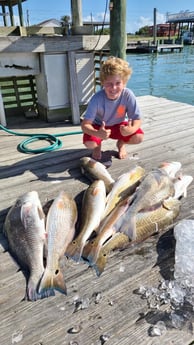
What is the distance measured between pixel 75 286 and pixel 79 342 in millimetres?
370

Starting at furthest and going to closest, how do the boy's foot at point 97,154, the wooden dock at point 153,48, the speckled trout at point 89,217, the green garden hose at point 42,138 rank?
1. the wooden dock at point 153,48
2. the green garden hose at point 42,138
3. the boy's foot at point 97,154
4. the speckled trout at point 89,217

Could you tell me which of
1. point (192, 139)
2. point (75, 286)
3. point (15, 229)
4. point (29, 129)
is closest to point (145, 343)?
point (75, 286)

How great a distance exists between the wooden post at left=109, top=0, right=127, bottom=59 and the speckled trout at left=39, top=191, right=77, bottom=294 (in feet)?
11.1

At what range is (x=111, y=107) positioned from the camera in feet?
10.8

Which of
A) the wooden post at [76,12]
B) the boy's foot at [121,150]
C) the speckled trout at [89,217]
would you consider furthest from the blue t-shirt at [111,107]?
the wooden post at [76,12]

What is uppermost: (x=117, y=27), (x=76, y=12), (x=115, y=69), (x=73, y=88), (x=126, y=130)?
(x=76, y=12)

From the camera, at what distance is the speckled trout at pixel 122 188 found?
7.90 feet

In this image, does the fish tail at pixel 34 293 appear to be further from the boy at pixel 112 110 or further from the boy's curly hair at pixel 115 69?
the boy's curly hair at pixel 115 69

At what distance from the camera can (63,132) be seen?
→ 473cm

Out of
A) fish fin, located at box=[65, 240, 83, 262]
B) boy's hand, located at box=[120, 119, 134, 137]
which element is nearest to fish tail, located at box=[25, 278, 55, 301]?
fish fin, located at box=[65, 240, 83, 262]

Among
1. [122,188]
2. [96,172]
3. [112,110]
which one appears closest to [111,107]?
[112,110]

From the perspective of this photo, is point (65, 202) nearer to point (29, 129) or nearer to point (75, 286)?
point (75, 286)

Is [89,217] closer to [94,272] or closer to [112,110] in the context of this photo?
[94,272]

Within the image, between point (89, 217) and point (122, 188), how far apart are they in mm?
540
